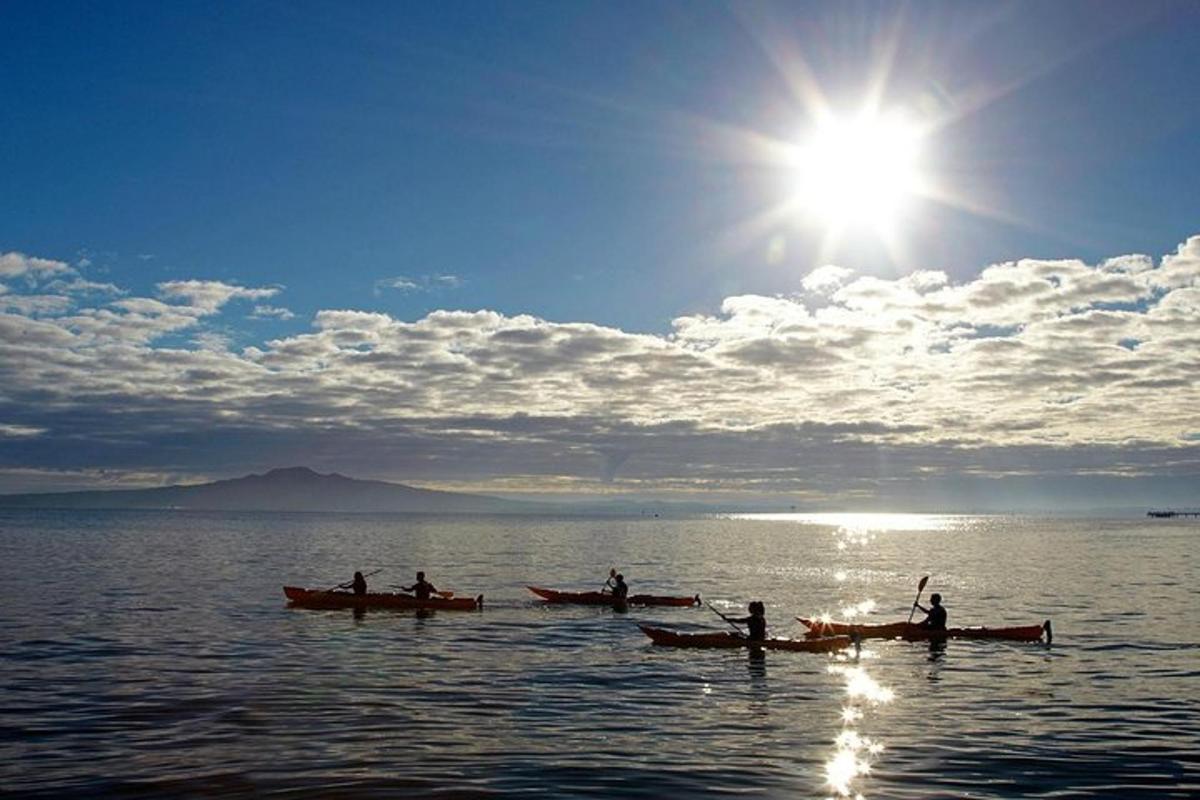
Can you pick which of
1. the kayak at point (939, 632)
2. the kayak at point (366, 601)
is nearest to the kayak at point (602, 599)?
the kayak at point (366, 601)

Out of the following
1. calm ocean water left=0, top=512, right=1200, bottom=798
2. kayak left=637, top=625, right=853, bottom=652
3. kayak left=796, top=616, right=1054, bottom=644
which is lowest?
calm ocean water left=0, top=512, right=1200, bottom=798

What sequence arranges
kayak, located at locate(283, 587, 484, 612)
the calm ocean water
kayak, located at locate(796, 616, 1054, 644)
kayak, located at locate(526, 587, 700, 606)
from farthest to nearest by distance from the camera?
kayak, located at locate(526, 587, 700, 606), kayak, located at locate(283, 587, 484, 612), kayak, located at locate(796, 616, 1054, 644), the calm ocean water

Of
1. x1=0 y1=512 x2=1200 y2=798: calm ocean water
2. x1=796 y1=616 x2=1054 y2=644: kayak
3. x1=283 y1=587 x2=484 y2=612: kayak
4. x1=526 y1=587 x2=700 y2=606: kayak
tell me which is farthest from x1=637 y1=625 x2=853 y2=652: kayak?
x1=526 y1=587 x2=700 y2=606: kayak

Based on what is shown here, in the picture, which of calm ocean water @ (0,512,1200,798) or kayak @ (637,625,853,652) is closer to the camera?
calm ocean water @ (0,512,1200,798)

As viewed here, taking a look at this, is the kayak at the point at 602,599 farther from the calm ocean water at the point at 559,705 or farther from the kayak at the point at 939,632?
the kayak at the point at 939,632

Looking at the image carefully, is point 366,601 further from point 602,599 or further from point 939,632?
point 939,632

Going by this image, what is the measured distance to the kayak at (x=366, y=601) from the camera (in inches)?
1832

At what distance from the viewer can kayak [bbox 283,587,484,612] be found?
1832 inches

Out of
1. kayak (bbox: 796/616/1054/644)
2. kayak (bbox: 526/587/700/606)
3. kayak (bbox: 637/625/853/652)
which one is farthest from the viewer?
kayak (bbox: 526/587/700/606)

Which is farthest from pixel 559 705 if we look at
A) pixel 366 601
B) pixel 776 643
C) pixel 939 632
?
pixel 366 601

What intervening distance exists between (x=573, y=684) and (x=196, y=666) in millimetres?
11774

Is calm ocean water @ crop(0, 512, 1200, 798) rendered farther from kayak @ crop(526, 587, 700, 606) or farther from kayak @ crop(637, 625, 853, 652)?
kayak @ crop(526, 587, 700, 606)

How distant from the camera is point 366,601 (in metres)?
47.0

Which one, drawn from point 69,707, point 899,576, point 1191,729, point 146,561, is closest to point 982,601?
point 899,576
